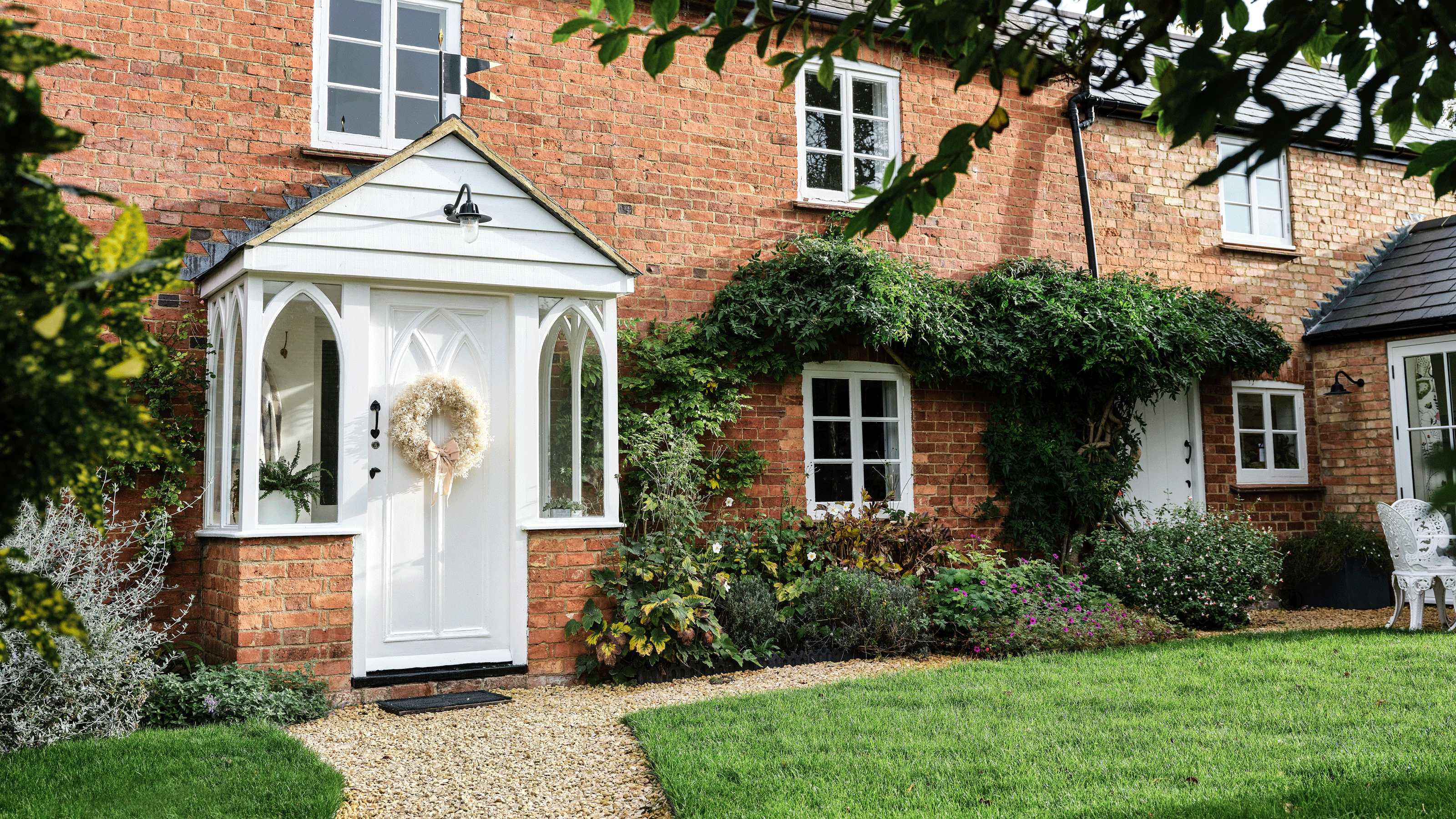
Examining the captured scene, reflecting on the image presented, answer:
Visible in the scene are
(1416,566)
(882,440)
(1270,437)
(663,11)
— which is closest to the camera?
(663,11)

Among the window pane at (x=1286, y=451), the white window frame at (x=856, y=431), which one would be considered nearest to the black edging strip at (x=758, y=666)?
the white window frame at (x=856, y=431)

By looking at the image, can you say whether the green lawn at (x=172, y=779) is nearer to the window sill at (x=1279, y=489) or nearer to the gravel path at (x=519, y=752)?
A: the gravel path at (x=519, y=752)

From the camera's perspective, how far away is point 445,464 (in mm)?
6750

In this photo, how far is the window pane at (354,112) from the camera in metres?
7.69

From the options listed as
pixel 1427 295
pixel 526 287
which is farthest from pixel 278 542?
pixel 1427 295

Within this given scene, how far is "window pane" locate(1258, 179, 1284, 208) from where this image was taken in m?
11.7

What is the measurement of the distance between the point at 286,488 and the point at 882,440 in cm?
508

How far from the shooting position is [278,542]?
6.11 m

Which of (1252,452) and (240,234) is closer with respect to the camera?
(240,234)

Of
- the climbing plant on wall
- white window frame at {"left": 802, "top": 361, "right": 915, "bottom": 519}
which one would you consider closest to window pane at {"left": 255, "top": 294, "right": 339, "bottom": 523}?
the climbing plant on wall

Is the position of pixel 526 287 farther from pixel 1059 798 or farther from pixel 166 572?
pixel 1059 798

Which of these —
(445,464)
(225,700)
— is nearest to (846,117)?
(445,464)

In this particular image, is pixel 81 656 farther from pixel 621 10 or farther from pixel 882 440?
pixel 882 440

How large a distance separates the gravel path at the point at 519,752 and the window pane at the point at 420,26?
15.9 feet
